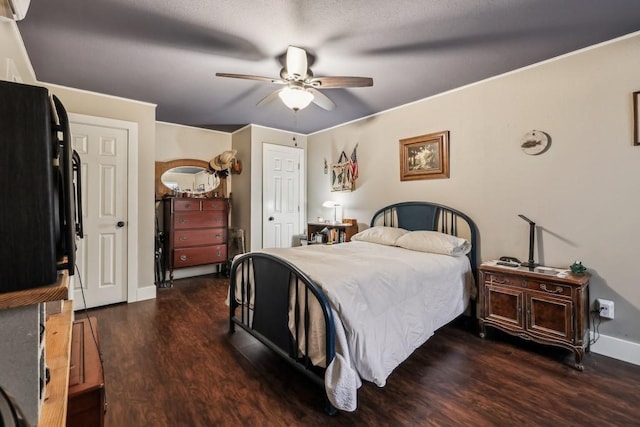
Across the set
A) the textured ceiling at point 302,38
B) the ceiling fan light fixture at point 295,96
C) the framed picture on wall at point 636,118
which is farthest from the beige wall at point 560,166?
the ceiling fan light fixture at point 295,96

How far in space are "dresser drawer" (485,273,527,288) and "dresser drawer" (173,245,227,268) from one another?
3579 mm

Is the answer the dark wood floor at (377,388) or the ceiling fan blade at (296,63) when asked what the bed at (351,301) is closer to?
the dark wood floor at (377,388)

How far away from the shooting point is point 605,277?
2277 mm

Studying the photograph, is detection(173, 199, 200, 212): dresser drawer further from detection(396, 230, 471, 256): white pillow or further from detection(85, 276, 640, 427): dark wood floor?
detection(396, 230, 471, 256): white pillow

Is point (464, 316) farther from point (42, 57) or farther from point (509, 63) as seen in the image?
point (42, 57)

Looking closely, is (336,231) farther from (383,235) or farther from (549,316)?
(549,316)

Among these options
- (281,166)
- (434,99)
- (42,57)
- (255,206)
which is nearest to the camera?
(42,57)

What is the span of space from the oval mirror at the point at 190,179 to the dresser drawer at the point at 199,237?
726 mm

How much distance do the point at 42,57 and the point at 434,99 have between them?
12.4ft

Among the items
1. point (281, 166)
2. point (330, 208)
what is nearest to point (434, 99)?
point (330, 208)

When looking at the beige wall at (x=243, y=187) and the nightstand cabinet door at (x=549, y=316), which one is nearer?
the nightstand cabinet door at (x=549, y=316)

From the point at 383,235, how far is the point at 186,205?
278 cm

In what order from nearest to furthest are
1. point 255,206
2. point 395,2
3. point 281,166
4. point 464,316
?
point 395,2, point 464,316, point 255,206, point 281,166

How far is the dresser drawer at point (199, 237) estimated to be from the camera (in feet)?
13.4
